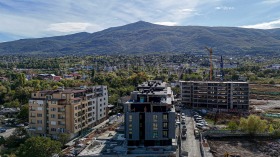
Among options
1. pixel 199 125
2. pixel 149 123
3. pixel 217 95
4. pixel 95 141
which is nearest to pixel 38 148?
pixel 95 141

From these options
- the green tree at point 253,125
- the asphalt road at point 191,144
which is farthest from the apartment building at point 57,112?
the green tree at point 253,125

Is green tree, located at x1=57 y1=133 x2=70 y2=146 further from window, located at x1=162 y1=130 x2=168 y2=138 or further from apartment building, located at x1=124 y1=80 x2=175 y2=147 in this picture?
window, located at x1=162 y1=130 x2=168 y2=138

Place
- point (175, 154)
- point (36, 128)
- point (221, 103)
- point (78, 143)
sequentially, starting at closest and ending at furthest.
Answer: point (175, 154)
point (78, 143)
point (36, 128)
point (221, 103)

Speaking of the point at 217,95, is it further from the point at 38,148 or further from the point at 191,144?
the point at 38,148

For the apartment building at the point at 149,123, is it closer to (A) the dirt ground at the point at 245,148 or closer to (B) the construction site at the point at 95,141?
(B) the construction site at the point at 95,141

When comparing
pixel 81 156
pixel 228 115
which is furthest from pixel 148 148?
pixel 228 115

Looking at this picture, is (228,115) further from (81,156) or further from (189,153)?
(81,156)
